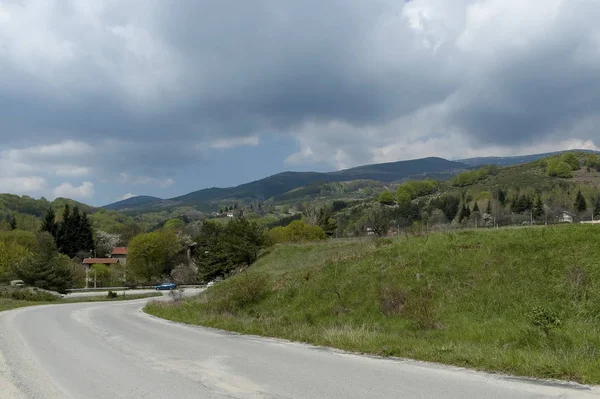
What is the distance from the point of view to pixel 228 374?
9234 millimetres

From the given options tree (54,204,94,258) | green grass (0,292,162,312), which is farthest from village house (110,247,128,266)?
green grass (0,292,162,312)

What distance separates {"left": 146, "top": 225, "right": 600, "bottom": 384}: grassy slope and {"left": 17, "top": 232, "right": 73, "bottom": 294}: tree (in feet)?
160

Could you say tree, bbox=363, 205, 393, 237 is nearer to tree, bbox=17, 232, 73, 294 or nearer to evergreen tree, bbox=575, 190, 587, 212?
evergreen tree, bbox=575, 190, 587, 212

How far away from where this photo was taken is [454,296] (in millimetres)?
17250

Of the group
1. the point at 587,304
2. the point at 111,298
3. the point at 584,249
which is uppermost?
the point at 584,249

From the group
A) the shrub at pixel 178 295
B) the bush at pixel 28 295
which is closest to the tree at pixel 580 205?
the shrub at pixel 178 295

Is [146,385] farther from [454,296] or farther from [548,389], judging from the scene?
[454,296]

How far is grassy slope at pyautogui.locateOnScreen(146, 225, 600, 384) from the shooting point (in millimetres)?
10555

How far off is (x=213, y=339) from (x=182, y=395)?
24.5 feet

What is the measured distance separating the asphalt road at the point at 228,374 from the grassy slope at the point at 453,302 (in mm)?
993

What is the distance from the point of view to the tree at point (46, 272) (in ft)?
211

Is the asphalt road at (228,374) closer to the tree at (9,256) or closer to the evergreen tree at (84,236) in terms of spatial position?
the tree at (9,256)

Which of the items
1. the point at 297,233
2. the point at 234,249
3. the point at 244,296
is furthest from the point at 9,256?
the point at 244,296

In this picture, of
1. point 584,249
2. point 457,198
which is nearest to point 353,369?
point 584,249
